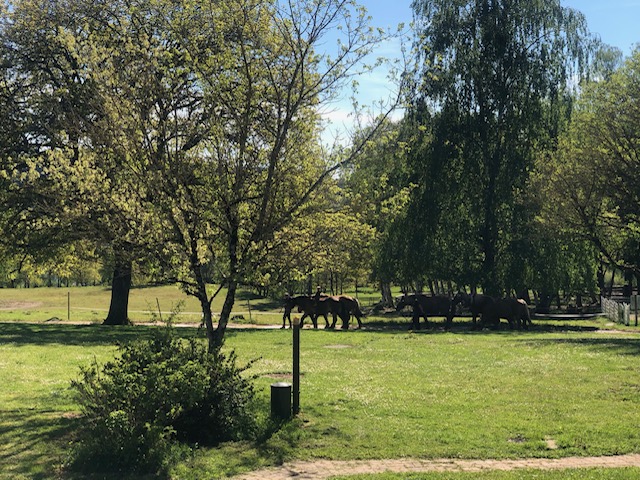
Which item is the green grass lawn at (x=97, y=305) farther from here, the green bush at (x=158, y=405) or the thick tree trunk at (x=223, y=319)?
the green bush at (x=158, y=405)

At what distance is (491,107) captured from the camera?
32.1m

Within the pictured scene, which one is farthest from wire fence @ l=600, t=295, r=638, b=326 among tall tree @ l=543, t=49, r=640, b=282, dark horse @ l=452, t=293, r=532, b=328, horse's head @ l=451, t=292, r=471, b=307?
horse's head @ l=451, t=292, r=471, b=307

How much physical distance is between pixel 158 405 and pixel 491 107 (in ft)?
91.7

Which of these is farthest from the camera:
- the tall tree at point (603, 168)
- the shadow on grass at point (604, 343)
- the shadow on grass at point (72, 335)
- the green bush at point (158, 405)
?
the tall tree at point (603, 168)

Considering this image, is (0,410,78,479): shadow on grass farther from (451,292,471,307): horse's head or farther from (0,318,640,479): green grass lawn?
(451,292,471,307): horse's head

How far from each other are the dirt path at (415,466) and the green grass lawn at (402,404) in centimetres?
21

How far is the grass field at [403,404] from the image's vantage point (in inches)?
314

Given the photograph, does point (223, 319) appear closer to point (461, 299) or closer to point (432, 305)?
point (432, 305)

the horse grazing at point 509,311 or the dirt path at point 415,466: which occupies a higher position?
the horse grazing at point 509,311

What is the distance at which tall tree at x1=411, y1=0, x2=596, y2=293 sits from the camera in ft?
104

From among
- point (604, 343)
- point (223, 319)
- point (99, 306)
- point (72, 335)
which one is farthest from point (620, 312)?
point (99, 306)

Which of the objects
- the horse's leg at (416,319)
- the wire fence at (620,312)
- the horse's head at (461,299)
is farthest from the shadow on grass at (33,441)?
the wire fence at (620,312)

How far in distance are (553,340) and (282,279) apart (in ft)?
47.7

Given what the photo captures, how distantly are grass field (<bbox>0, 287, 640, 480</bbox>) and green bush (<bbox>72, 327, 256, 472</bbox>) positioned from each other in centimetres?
38
